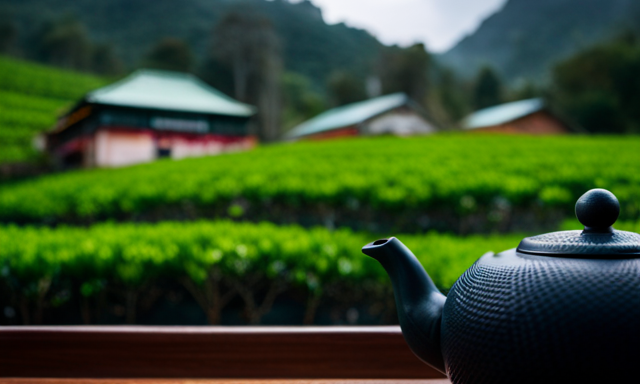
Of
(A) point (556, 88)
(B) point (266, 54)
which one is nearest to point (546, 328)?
(B) point (266, 54)

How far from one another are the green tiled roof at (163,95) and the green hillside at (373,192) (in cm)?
430

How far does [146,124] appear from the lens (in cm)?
814

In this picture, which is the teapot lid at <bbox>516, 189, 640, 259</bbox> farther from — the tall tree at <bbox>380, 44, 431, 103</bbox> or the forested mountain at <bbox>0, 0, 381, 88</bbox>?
the tall tree at <bbox>380, 44, 431, 103</bbox>

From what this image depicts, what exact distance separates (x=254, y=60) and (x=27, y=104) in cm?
1169

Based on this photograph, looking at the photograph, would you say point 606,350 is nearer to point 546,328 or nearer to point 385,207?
point 546,328

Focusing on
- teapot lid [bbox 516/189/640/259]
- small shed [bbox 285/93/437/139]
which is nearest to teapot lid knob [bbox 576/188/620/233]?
teapot lid [bbox 516/189/640/259]

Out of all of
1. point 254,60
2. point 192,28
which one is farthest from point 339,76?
point 192,28

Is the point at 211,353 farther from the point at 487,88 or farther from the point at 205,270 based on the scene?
the point at 487,88

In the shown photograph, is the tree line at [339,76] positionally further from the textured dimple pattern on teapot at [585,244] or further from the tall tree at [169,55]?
the textured dimple pattern on teapot at [585,244]

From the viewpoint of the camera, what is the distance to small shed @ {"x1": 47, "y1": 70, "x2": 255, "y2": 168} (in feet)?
24.5

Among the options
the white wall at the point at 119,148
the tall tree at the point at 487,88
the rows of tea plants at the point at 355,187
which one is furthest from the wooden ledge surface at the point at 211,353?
the tall tree at the point at 487,88

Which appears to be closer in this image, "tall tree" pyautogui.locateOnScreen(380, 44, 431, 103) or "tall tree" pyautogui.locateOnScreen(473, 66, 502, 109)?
"tall tree" pyautogui.locateOnScreen(380, 44, 431, 103)

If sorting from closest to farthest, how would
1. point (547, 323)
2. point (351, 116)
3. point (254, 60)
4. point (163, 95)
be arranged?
point (547, 323) < point (163, 95) < point (351, 116) < point (254, 60)

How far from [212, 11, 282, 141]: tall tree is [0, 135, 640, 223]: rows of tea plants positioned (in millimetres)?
13657
